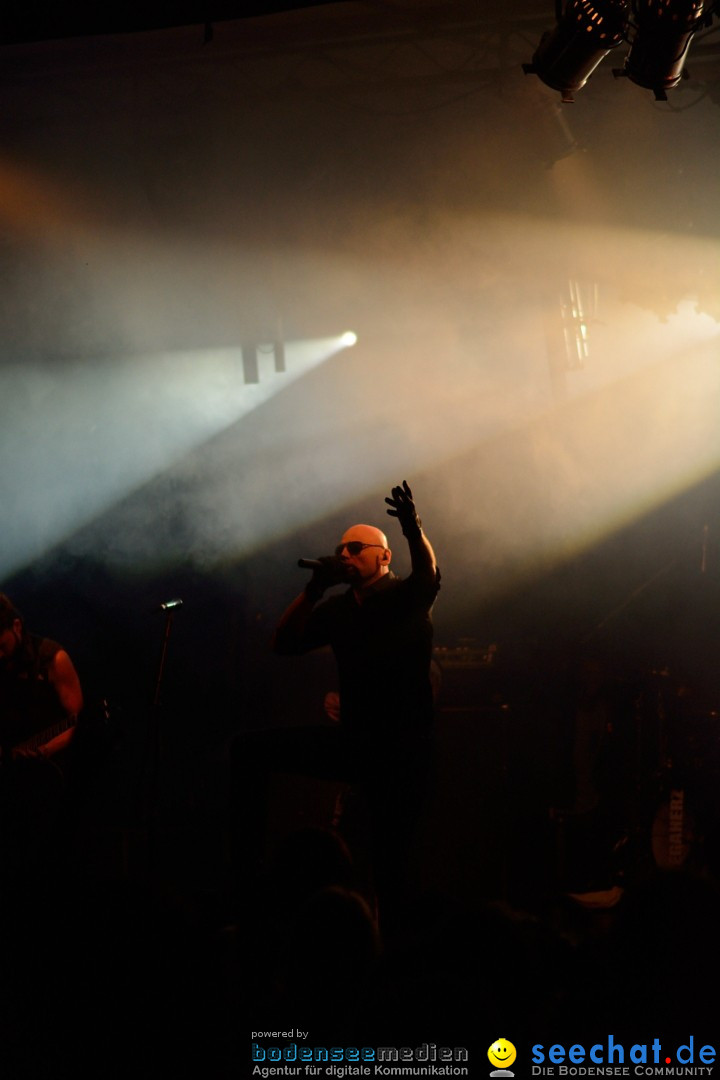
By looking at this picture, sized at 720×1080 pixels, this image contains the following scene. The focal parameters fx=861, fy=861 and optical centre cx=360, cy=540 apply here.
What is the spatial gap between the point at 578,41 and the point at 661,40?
0.35 m

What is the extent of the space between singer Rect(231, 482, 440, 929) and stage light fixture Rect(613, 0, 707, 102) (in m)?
2.11

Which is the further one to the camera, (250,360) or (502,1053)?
(250,360)

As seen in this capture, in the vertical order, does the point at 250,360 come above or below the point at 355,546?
above

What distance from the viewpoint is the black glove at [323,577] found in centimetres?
387

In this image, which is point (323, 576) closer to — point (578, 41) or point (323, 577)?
point (323, 577)

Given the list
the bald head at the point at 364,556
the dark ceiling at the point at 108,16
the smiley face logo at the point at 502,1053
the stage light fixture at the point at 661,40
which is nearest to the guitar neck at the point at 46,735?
the bald head at the point at 364,556

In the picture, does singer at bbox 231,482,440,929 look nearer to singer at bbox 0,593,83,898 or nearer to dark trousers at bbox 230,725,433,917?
dark trousers at bbox 230,725,433,917

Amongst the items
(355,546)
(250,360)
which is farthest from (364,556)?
(250,360)

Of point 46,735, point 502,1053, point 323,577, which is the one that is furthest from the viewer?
point 46,735

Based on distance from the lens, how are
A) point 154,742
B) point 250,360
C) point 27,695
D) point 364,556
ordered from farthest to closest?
point 250,360 < point 27,695 < point 154,742 < point 364,556

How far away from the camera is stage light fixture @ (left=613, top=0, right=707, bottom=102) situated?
3496 millimetres

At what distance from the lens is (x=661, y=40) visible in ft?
11.8

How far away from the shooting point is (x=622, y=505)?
7.20 m

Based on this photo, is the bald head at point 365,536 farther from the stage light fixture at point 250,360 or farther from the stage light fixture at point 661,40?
the stage light fixture at point 250,360
